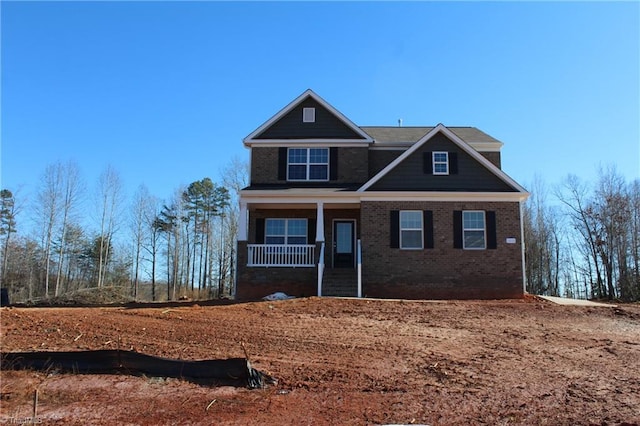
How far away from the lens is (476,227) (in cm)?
1770

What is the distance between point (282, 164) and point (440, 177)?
6.15 m

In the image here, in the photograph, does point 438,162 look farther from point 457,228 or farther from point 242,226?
point 242,226

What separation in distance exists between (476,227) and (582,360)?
9.15 meters

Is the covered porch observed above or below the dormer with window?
below

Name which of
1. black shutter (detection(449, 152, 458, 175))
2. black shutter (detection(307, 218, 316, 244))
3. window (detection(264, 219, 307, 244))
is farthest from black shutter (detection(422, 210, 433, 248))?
window (detection(264, 219, 307, 244))

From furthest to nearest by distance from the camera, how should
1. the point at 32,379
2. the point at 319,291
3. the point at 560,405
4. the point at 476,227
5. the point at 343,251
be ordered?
1. the point at 343,251
2. the point at 476,227
3. the point at 319,291
4. the point at 32,379
5. the point at 560,405

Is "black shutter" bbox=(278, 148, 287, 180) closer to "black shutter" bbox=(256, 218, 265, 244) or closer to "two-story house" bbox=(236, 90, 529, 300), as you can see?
"two-story house" bbox=(236, 90, 529, 300)

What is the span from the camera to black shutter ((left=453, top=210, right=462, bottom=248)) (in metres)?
17.5

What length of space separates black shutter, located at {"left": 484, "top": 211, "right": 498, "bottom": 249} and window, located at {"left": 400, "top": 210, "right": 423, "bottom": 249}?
2.35m

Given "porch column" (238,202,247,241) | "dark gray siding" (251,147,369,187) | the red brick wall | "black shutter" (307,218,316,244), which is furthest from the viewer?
"dark gray siding" (251,147,369,187)

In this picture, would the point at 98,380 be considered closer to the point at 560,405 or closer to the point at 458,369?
the point at 458,369

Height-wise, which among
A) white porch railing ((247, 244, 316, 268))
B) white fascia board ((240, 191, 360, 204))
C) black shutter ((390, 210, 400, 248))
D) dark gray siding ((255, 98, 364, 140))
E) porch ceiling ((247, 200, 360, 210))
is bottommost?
white porch railing ((247, 244, 316, 268))

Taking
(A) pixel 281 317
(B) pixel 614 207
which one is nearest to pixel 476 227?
(A) pixel 281 317

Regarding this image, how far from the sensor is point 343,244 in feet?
63.9
